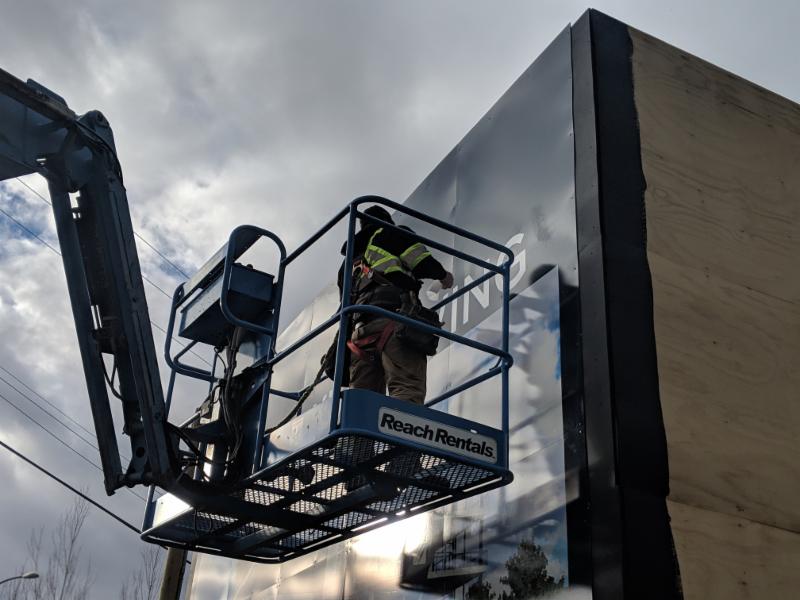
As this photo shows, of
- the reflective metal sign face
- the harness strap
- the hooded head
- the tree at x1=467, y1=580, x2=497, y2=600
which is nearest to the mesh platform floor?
the reflective metal sign face

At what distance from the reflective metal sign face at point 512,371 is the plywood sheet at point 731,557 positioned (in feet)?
2.13

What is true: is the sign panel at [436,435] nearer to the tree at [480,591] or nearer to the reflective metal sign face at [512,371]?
the reflective metal sign face at [512,371]

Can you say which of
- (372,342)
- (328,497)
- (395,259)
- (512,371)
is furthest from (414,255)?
(328,497)

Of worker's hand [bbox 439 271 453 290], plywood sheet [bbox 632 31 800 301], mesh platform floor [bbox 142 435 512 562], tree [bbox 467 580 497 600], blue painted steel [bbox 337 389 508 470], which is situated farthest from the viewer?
plywood sheet [bbox 632 31 800 301]

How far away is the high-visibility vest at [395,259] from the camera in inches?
243

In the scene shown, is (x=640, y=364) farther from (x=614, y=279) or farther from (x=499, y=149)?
(x=499, y=149)

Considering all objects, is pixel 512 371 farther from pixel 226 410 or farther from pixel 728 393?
pixel 226 410

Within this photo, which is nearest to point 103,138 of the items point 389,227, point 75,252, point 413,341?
point 75,252

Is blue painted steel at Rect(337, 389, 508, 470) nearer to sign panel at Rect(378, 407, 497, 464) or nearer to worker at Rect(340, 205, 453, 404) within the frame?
sign panel at Rect(378, 407, 497, 464)

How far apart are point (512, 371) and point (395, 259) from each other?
1.30 metres

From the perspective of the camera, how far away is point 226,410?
6590 millimetres

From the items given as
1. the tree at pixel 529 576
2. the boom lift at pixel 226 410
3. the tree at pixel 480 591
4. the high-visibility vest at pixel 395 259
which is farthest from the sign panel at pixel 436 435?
the high-visibility vest at pixel 395 259

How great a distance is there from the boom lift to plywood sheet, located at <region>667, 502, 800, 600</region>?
3.62 ft

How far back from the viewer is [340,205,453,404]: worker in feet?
19.3
